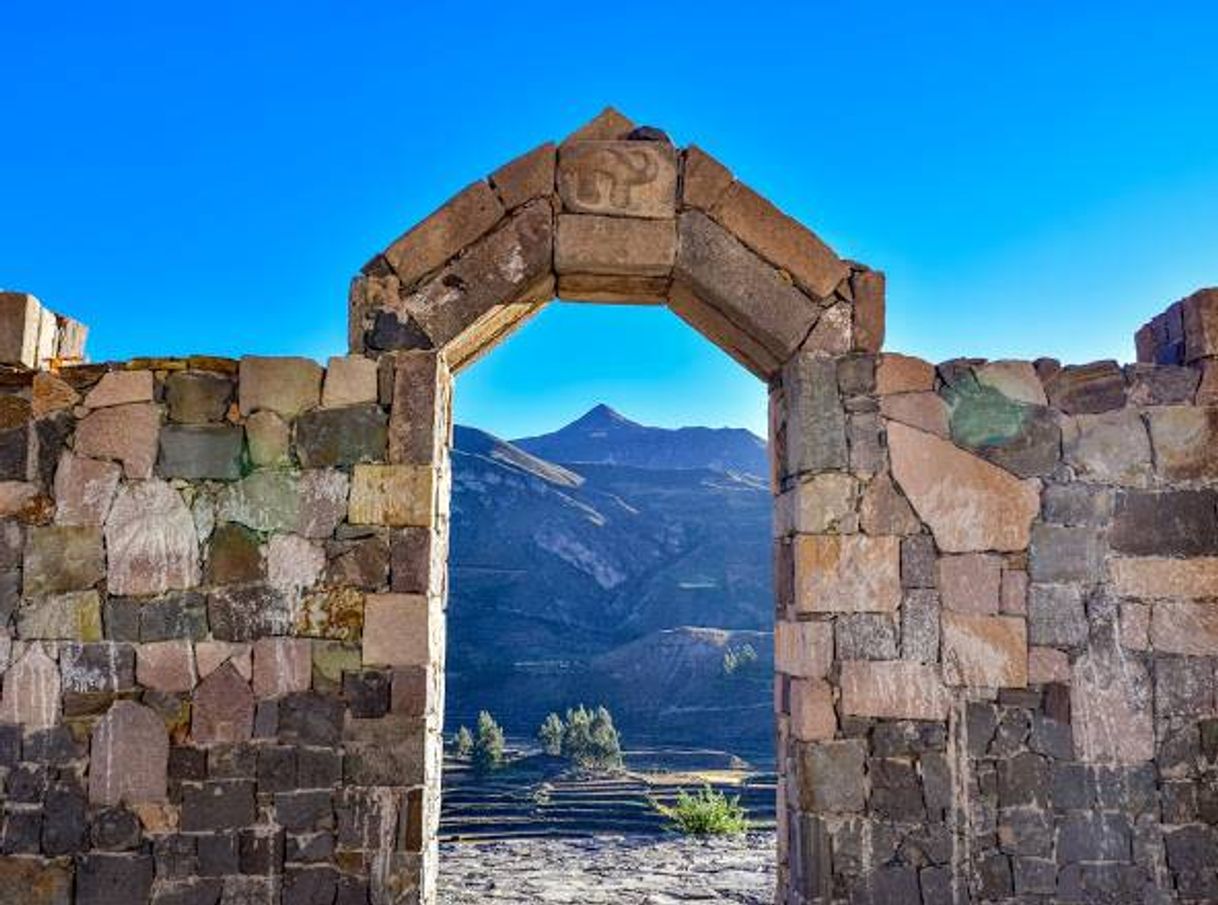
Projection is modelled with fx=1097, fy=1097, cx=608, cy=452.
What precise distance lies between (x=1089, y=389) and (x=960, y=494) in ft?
3.09

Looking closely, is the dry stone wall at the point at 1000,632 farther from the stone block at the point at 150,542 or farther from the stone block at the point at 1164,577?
the stone block at the point at 150,542

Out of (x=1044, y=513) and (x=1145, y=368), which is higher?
(x=1145, y=368)

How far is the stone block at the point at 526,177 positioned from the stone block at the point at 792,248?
39.8 inches

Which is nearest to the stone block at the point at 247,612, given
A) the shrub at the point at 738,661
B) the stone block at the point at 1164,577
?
the stone block at the point at 1164,577

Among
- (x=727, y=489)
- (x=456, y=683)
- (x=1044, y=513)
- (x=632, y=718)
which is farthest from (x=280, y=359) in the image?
(x=727, y=489)

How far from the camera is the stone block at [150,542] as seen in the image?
5.55 metres

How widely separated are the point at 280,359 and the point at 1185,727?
5.03 meters

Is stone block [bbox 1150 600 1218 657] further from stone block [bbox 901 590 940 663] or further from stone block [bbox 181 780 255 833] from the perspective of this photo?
stone block [bbox 181 780 255 833]

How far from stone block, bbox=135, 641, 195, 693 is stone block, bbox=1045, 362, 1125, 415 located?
469 cm

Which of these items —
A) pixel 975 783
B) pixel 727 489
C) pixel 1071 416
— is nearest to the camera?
pixel 975 783

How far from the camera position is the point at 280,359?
575cm

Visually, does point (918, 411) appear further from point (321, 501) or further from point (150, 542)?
point (150, 542)

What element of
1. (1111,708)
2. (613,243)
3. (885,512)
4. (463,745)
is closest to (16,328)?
(613,243)

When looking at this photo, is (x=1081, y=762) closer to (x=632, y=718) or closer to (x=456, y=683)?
(x=632, y=718)
